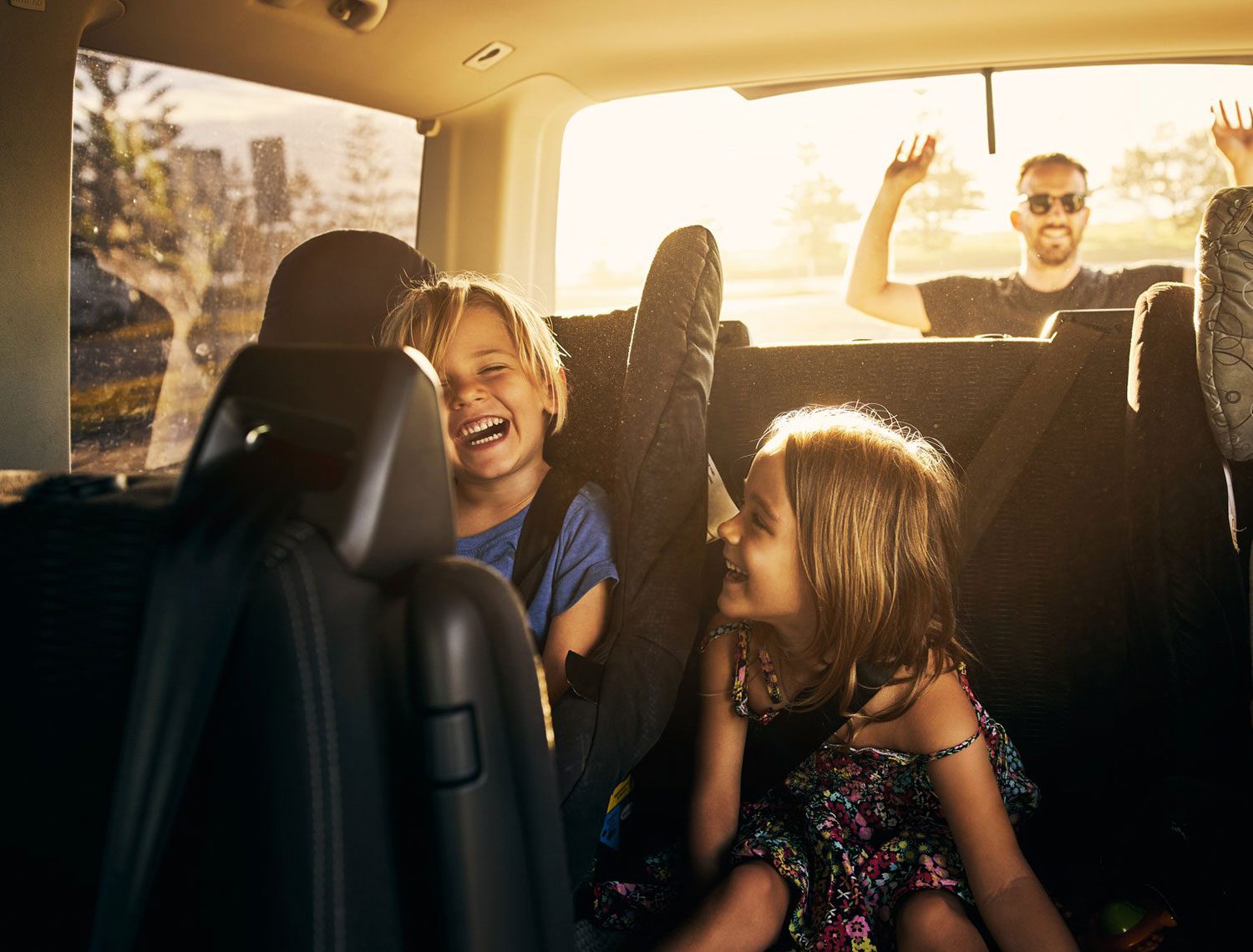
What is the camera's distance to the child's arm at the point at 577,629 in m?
1.50

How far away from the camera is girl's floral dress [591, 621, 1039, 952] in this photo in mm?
1369

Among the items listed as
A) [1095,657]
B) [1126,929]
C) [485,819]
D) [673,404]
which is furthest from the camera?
[1095,657]

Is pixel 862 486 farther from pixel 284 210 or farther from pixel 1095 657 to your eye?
pixel 284 210

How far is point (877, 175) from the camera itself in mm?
2518

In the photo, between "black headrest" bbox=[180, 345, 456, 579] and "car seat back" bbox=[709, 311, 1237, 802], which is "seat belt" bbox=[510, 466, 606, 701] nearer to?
"car seat back" bbox=[709, 311, 1237, 802]

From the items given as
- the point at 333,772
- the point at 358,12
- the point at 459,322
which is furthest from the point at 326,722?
the point at 358,12

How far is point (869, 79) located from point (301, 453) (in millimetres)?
2253

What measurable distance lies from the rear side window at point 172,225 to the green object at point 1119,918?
1730 millimetres

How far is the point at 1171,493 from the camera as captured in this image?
148 centimetres

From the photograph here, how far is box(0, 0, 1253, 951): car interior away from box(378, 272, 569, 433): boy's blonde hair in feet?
0.22

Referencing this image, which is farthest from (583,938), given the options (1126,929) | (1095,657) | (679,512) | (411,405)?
(411,405)

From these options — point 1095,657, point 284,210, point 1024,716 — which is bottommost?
point 1024,716

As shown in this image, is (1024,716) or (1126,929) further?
(1024,716)

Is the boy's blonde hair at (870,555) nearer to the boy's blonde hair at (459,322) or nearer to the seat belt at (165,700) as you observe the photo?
the boy's blonde hair at (459,322)
